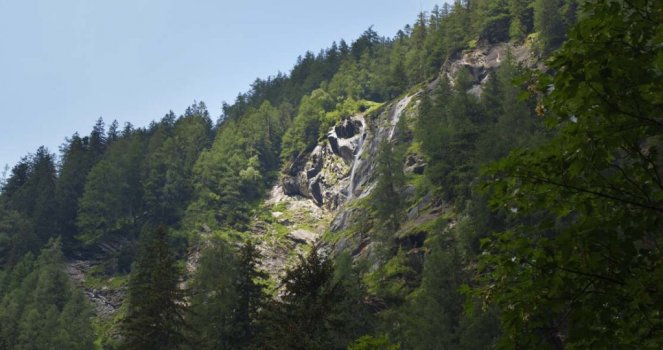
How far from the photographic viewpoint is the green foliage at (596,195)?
16.9 feet

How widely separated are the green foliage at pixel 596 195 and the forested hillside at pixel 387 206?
21mm

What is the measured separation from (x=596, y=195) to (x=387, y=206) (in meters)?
56.6

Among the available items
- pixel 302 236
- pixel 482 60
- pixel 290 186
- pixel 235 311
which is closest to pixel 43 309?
pixel 302 236

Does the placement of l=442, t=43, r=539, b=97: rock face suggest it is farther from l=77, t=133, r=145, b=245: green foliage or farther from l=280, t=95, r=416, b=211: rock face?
l=77, t=133, r=145, b=245: green foliage

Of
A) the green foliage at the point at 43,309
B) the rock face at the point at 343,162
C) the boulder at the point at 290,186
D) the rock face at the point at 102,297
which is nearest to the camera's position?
the green foliage at the point at 43,309

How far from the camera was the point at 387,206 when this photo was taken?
61844 millimetres

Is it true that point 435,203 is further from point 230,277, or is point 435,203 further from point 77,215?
point 77,215

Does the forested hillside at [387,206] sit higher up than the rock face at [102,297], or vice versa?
the forested hillside at [387,206]

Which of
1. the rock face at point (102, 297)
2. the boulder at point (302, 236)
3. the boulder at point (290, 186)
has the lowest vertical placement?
the boulder at point (302, 236)

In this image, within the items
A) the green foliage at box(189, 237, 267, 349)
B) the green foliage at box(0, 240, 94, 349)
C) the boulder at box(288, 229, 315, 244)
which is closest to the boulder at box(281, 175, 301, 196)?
the boulder at box(288, 229, 315, 244)

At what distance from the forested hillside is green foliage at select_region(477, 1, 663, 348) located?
2 centimetres

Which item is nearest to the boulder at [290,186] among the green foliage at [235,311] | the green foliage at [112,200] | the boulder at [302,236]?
the boulder at [302,236]

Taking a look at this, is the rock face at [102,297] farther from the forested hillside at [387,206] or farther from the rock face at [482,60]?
the rock face at [482,60]

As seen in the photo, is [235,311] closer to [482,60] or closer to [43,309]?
[43,309]
